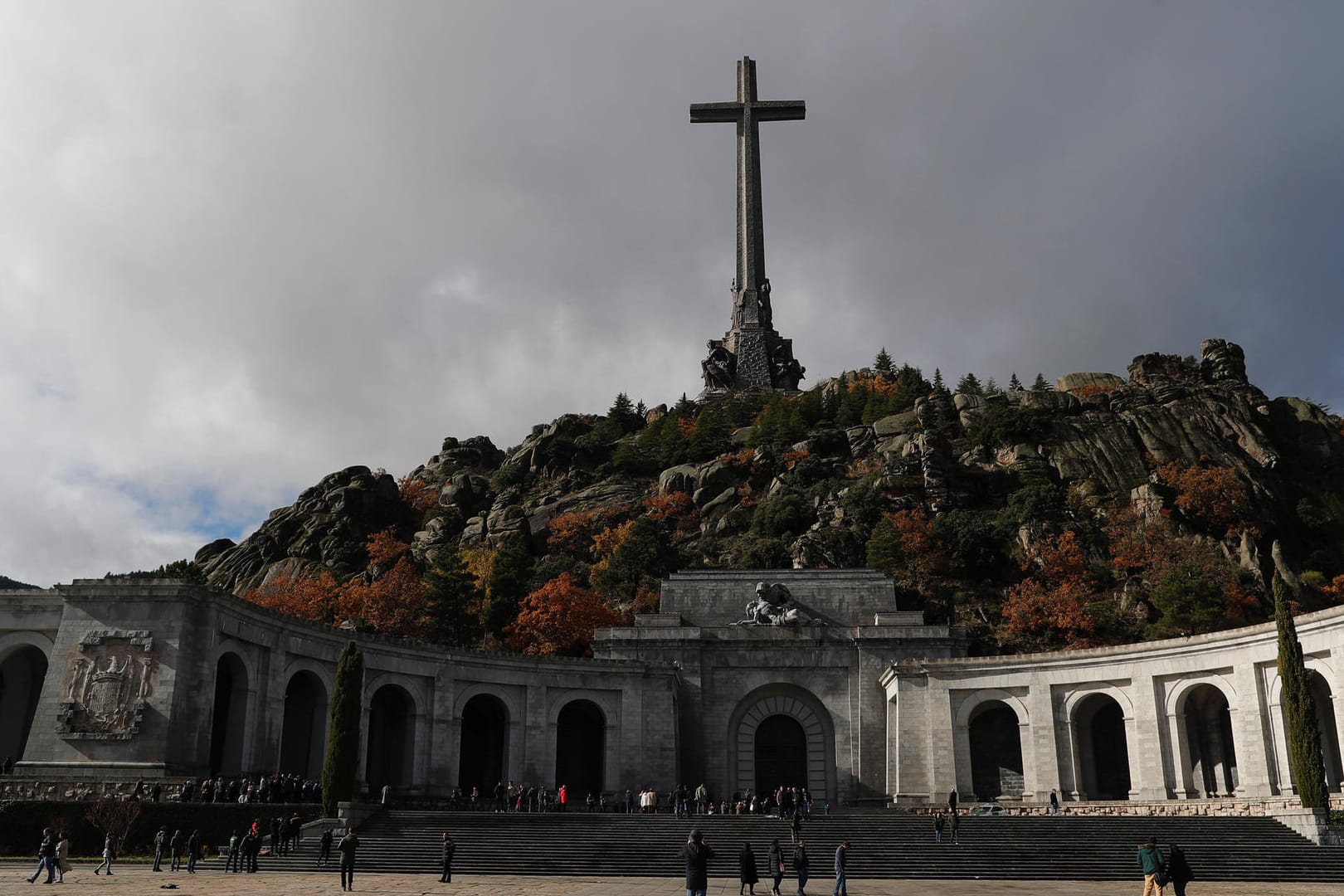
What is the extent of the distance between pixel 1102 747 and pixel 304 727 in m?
30.8

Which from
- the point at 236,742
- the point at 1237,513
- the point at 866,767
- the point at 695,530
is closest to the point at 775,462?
the point at 695,530

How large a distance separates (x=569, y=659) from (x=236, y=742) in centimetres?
1443

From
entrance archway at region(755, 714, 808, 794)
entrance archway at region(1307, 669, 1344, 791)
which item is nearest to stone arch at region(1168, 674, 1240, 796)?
entrance archway at region(1307, 669, 1344, 791)

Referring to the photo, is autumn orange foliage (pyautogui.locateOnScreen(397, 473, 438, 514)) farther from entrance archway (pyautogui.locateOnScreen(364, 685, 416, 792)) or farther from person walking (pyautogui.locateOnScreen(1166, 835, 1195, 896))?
person walking (pyautogui.locateOnScreen(1166, 835, 1195, 896))

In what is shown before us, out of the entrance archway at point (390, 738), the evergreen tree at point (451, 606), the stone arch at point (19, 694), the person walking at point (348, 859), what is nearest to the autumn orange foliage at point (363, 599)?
the evergreen tree at point (451, 606)

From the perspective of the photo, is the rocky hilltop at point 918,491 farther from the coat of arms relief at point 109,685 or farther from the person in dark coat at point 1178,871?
the person in dark coat at point 1178,871

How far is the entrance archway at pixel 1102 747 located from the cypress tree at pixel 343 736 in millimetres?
26644

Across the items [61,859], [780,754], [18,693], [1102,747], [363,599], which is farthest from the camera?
[363,599]

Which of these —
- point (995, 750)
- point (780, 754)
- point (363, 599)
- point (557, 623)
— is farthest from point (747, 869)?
point (363, 599)

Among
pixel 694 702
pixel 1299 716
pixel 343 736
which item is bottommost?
pixel 343 736

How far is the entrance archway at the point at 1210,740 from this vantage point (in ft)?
126

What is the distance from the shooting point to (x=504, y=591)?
6241cm

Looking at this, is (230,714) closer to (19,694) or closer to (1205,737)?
(19,694)

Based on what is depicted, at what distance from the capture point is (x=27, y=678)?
3650 centimetres
